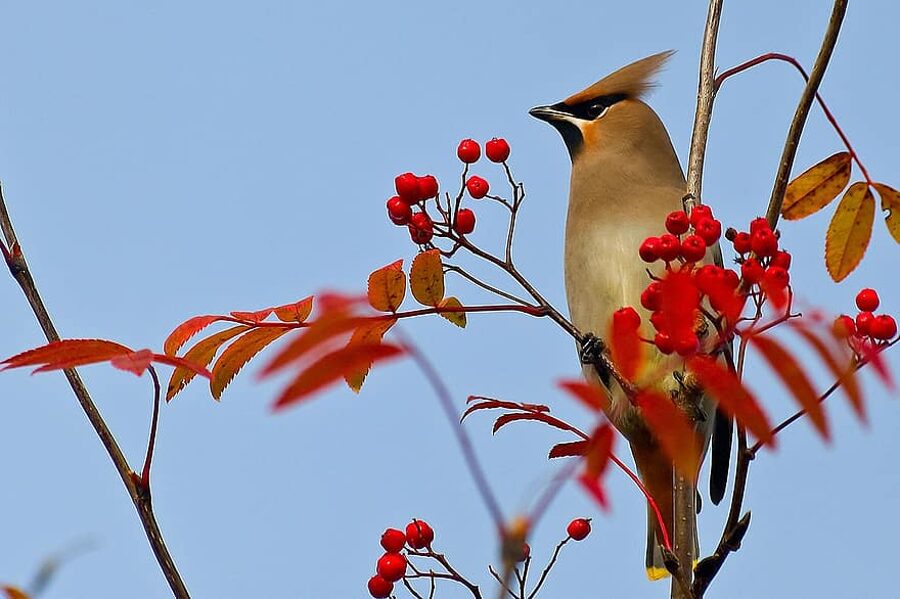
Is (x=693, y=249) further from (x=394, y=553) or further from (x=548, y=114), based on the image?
(x=548, y=114)

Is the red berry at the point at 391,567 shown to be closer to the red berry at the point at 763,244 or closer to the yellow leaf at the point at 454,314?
the yellow leaf at the point at 454,314

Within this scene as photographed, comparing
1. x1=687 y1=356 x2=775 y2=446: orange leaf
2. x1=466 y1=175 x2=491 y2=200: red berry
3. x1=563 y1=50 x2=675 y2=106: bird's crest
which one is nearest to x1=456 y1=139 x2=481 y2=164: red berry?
x1=466 y1=175 x2=491 y2=200: red berry

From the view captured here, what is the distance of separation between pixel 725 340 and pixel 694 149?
33.6 inches

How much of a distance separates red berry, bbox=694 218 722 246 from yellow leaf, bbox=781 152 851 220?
344 mm

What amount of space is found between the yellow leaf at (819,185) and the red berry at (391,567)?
749 millimetres

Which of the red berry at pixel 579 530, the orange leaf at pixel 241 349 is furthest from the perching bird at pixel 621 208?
the orange leaf at pixel 241 349

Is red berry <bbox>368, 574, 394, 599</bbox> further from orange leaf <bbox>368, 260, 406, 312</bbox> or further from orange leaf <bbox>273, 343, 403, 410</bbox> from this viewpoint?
orange leaf <bbox>273, 343, 403, 410</bbox>

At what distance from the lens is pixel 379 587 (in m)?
1.73

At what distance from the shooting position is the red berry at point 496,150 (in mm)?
1990

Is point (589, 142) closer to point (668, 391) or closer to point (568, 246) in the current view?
point (568, 246)

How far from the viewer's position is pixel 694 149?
2.03 m

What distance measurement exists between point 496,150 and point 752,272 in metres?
0.67

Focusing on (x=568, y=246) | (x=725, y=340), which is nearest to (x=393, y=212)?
(x=725, y=340)

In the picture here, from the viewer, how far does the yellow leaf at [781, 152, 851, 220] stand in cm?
189
